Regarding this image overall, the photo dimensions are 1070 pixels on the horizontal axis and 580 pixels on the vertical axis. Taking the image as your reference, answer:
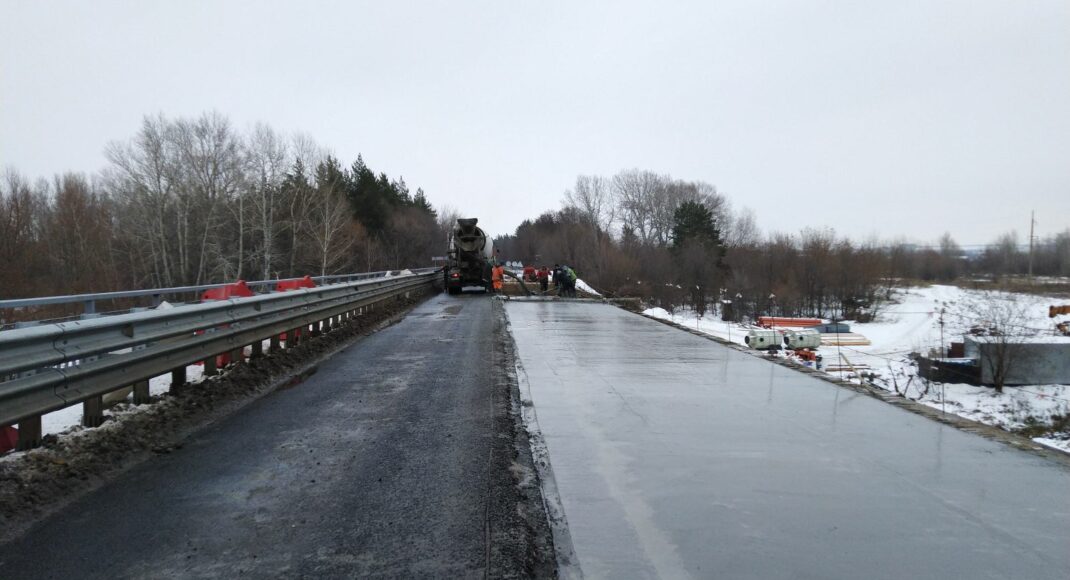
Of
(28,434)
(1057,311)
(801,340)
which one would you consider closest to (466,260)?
(801,340)

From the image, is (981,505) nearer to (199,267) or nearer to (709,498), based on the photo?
(709,498)

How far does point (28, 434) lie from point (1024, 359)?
29.3 m

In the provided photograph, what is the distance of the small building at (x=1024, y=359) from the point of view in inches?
914

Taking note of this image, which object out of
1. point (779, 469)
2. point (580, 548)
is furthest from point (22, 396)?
point (779, 469)

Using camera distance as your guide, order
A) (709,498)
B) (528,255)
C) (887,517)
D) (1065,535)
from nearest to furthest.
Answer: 1. (1065,535)
2. (887,517)
3. (709,498)
4. (528,255)

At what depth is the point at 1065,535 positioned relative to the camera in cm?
384

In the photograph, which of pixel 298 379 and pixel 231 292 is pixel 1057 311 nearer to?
pixel 298 379

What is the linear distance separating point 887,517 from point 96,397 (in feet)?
20.4

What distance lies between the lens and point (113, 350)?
5418mm

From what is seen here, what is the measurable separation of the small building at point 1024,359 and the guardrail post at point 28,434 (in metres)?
27.8

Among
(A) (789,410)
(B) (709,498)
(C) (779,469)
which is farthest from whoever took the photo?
(A) (789,410)

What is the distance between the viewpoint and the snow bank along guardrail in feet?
14.4

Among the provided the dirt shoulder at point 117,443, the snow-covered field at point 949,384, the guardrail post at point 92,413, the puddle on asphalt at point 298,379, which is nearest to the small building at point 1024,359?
the snow-covered field at point 949,384

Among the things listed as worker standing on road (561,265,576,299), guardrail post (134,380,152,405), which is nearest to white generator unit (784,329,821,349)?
worker standing on road (561,265,576,299)
